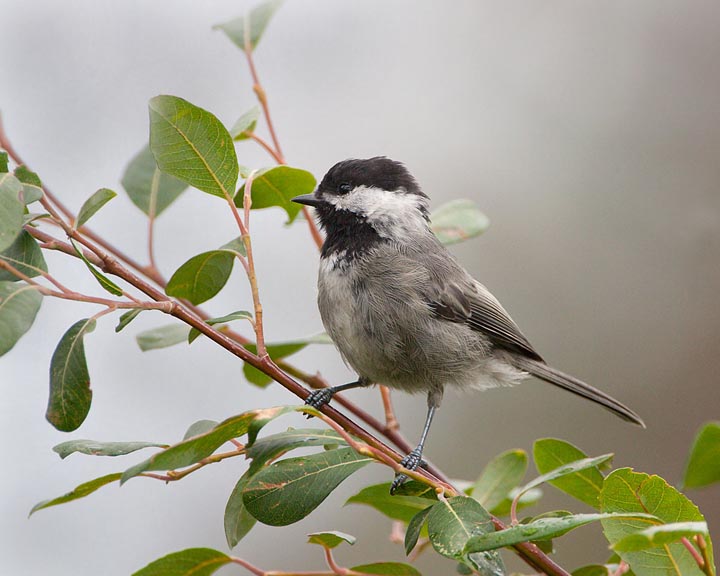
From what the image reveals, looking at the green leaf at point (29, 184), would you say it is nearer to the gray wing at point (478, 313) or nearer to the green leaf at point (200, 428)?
the green leaf at point (200, 428)

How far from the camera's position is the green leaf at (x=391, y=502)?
7.16ft

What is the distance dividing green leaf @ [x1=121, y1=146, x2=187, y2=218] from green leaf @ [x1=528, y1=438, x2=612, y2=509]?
132 cm

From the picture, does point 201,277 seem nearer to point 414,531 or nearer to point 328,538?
point 328,538

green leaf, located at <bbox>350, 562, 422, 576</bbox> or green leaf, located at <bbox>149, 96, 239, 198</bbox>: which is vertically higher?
green leaf, located at <bbox>149, 96, 239, 198</bbox>

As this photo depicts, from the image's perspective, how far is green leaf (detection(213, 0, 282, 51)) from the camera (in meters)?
2.83

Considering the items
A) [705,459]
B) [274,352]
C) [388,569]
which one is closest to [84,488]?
[388,569]

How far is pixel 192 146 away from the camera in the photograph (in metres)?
1.91

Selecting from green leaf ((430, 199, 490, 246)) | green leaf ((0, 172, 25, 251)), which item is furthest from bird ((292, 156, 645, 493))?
green leaf ((0, 172, 25, 251))

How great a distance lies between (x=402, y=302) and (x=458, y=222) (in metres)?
0.39

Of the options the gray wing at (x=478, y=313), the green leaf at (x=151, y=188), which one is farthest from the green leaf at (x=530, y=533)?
the gray wing at (x=478, y=313)

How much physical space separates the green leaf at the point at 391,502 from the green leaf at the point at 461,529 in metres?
0.56

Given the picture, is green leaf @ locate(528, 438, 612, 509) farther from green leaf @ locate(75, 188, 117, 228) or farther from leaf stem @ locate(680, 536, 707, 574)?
green leaf @ locate(75, 188, 117, 228)

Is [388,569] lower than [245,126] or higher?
lower

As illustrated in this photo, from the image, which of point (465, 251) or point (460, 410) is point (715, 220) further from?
point (460, 410)
